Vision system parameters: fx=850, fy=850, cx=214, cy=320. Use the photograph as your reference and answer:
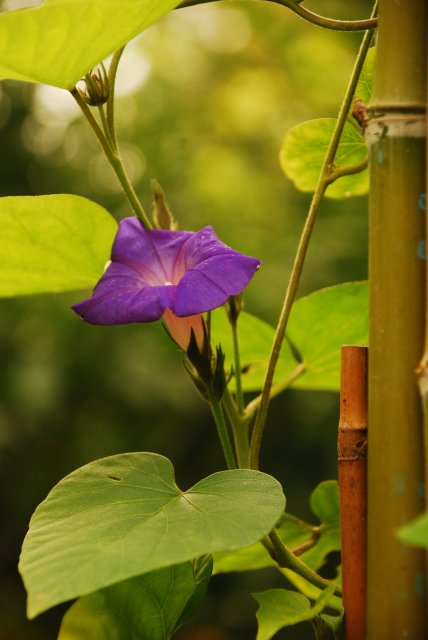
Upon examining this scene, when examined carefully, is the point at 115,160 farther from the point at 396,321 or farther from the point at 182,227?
the point at 182,227

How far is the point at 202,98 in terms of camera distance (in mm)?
2717

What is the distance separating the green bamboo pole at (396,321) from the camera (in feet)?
1.25

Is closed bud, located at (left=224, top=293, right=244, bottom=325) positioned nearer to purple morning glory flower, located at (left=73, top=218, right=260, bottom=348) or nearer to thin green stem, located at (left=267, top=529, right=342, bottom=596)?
purple morning glory flower, located at (left=73, top=218, right=260, bottom=348)

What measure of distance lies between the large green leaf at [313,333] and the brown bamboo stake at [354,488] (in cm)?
25

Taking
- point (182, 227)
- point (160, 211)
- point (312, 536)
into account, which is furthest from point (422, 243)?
point (182, 227)

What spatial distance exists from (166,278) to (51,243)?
0.09m

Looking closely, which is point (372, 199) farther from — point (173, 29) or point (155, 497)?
point (173, 29)

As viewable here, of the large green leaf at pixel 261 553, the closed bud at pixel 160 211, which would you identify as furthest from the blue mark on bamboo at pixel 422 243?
the large green leaf at pixel 261 553

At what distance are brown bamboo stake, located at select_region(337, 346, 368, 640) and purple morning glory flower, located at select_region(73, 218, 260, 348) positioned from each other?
9 cm

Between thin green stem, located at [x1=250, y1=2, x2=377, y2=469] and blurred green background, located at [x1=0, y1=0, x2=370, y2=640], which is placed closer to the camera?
thin green stem, located at [x1=250, y1=2, x2=377, y2=469]

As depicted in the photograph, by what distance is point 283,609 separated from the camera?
462 millimetres

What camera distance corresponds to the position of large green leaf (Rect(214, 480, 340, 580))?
25.9 inches

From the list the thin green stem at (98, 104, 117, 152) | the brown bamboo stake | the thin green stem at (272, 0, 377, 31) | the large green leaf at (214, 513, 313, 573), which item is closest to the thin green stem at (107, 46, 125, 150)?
the thin green stem at (98, 104, 117, 152)

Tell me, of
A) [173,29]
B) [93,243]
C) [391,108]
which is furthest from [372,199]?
[173,29]
